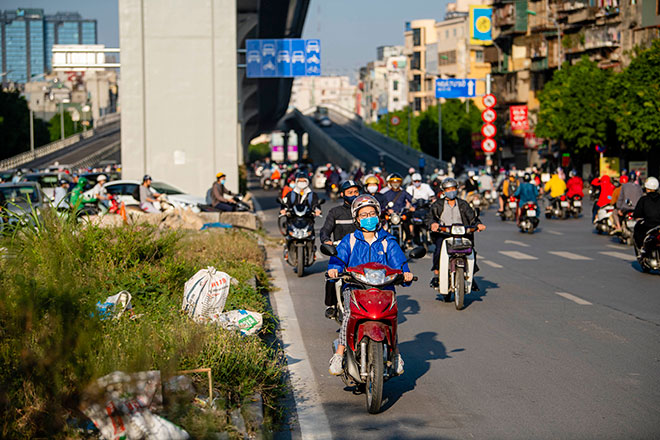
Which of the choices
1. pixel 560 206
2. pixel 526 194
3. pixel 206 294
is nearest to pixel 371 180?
pixel 206 294

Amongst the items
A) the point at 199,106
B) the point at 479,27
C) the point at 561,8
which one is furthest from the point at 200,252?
the point at 561,8

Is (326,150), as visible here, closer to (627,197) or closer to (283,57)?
(283,57)

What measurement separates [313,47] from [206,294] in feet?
113

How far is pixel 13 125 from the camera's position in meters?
104

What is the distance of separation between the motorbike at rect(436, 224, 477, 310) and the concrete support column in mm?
22165

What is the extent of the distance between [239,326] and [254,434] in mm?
3062

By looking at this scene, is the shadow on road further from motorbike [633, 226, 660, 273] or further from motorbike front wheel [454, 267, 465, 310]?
motorbike [633, 226, 660, 273]

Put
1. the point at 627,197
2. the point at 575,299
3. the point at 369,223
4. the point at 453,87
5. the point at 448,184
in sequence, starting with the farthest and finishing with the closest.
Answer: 1. the point at 453,87
2. the point at 627,197
3. the point at 575,299
4. the point at 448,184
5. the point at 369,223

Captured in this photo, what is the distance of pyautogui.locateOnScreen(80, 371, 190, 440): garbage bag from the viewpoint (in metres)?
5.56

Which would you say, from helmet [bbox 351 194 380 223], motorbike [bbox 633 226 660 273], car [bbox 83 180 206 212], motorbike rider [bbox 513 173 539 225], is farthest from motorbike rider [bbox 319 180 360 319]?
car [bbox 83 180 206 212]

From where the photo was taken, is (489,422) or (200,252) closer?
(489,422)

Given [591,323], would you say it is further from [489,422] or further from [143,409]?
[143,409]

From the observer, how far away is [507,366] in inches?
361

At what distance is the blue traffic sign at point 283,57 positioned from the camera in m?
42.6
